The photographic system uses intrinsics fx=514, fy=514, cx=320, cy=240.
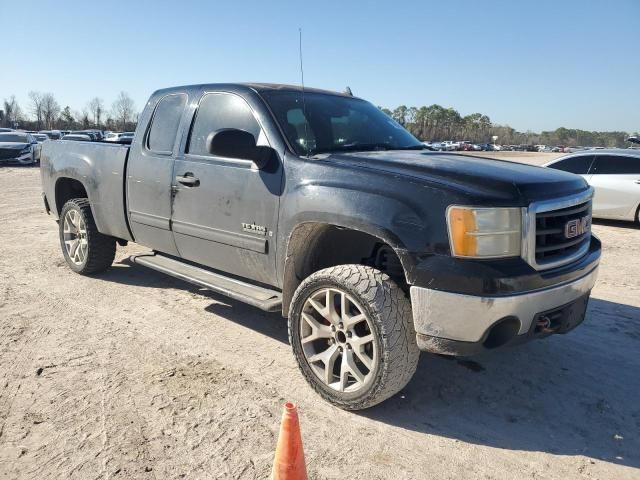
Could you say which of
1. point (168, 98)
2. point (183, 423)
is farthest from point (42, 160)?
point (183, 423)

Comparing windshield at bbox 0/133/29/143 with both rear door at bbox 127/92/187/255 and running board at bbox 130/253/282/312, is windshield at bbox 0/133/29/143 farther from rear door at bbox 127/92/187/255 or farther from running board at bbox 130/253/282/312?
running board at bbox 130/253/282/312

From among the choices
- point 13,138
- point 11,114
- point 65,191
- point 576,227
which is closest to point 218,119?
point 576,227

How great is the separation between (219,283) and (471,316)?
6.72 ft

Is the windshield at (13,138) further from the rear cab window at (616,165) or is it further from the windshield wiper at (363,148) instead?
the windshield wiper at (363,148)

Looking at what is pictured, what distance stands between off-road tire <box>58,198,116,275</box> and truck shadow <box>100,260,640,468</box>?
6.63ft

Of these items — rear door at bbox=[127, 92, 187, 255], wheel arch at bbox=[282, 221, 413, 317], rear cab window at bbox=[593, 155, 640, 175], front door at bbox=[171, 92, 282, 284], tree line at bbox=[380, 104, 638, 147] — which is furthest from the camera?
tree line at bbox=[380, 104, 638, 147]

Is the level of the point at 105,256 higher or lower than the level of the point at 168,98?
lower

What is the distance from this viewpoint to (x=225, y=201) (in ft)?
12.5

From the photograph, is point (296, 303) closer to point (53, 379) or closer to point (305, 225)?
point (305, 225)

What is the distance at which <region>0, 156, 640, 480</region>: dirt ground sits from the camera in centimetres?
260

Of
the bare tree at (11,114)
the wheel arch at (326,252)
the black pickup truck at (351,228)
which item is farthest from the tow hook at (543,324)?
the bare tree at (11,114)

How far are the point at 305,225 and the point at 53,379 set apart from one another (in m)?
1.95

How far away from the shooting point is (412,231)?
2.73 meters

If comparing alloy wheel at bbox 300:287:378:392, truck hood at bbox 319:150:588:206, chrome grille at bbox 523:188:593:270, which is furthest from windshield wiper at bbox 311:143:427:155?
chrome grille at bbox 523:188:593:270
